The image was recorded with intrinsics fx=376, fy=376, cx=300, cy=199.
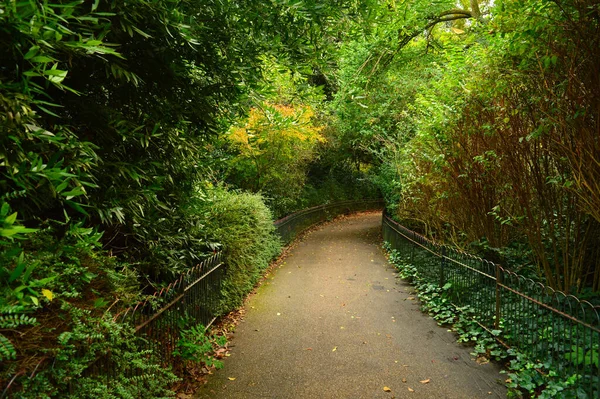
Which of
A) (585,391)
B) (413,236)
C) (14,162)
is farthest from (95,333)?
(413,236)

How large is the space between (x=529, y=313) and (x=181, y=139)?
13.9 ft

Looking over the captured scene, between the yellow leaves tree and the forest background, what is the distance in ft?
14.8

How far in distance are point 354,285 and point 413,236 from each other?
6.56 feet

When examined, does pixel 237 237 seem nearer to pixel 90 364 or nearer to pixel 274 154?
pixel 90 364

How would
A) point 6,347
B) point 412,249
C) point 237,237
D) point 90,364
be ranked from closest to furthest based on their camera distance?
point 6,347, point 90,364, point 237,237, point 412,249

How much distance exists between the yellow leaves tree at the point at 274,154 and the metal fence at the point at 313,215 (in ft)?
3.63

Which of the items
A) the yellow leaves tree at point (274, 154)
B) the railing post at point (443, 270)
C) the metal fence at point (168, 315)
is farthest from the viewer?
the yellow leaves tree at point (274, 154)

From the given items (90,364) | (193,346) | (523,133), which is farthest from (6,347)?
(523,133)

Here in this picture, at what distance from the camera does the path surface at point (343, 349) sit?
4090 mm

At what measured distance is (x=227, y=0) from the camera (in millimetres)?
3242

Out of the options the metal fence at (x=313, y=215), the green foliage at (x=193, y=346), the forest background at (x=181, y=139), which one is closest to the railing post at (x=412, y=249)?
the forest background at (x=181, y=139)

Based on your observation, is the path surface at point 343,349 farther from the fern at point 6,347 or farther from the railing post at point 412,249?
the fern at point 6,347

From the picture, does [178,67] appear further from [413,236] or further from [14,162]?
[413,236]

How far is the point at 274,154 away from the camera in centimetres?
1322
